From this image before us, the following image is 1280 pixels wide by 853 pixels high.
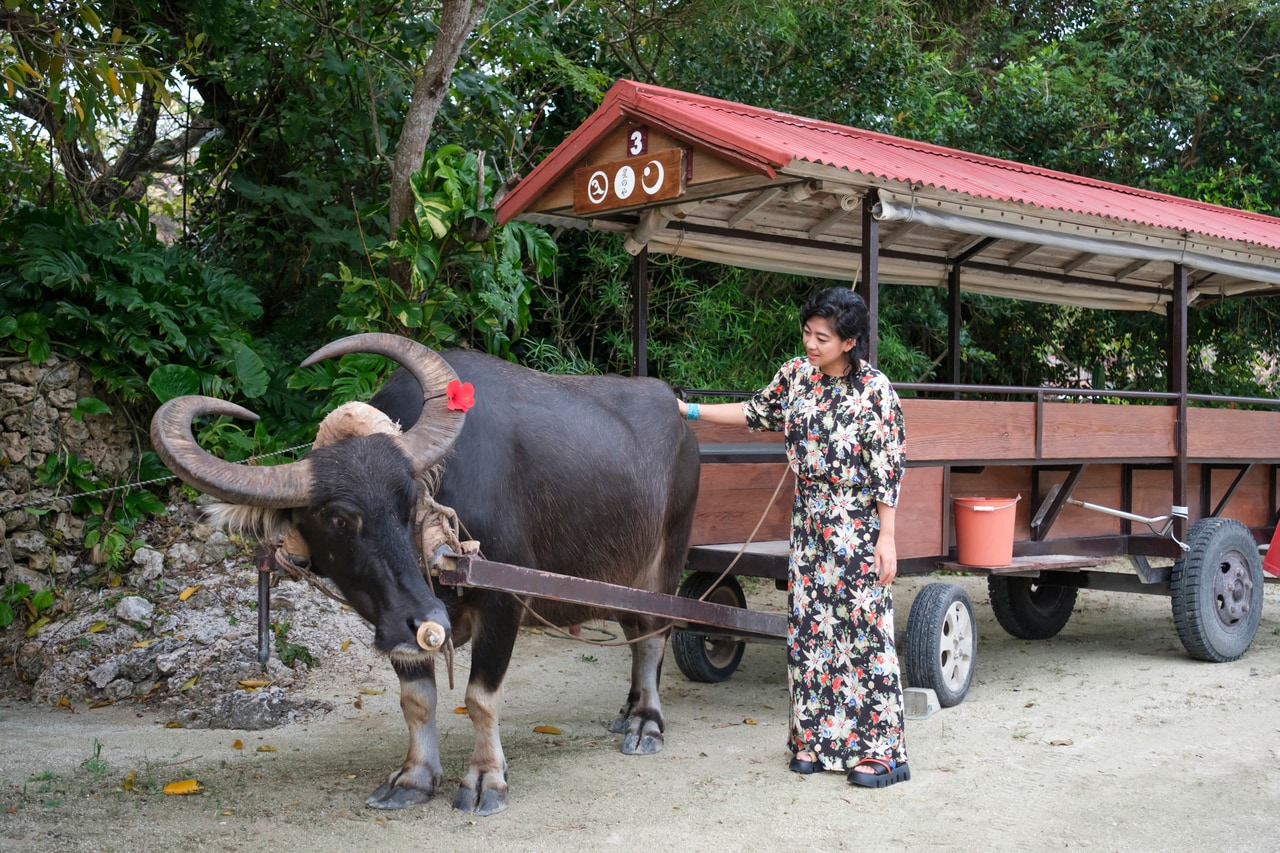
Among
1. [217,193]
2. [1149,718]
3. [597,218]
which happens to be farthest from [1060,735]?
[217,193]

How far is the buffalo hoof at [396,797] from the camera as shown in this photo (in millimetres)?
3570

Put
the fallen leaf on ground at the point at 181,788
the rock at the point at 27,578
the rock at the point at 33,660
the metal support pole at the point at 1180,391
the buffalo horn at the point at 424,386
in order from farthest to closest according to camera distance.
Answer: the rock at the point at 27,578 → the metal support pole at the point at 1180,391 → the rock at the point at 33,660 → the fallen leaf on ground at the point at 181,788 → the buffalo horn at the point at 424,386

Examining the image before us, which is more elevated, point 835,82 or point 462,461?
point 835,82

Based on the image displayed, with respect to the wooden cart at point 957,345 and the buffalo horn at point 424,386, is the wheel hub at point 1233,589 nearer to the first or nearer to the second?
the wooden cart at point 957,345

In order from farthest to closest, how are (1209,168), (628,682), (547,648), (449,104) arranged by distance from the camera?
(1209,168) → (449,104) → (547,648) → (628,682)

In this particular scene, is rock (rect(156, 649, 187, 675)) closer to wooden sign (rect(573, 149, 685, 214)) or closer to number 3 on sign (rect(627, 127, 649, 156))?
wooden sign (rect(573, 149, 685, 214))

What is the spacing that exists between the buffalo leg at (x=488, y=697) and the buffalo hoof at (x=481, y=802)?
0.9 inches

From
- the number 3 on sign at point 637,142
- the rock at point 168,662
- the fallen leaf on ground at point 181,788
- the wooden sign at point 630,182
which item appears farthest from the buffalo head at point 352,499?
the rock at point 168,662

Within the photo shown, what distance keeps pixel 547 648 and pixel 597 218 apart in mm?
2647

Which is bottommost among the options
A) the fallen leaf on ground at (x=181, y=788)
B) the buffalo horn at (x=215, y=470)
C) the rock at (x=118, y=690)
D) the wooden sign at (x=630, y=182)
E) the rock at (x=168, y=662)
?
the rock at (x=118, y=690)

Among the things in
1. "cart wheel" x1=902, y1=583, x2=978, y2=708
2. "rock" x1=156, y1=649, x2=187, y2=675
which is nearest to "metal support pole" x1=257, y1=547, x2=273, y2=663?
"rock" x1=156, y1=649, x2=187, y2=675

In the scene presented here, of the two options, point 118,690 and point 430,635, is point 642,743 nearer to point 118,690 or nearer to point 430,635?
point 430,635

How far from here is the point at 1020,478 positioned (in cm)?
580

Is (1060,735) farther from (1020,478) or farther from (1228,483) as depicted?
(1228,483)
